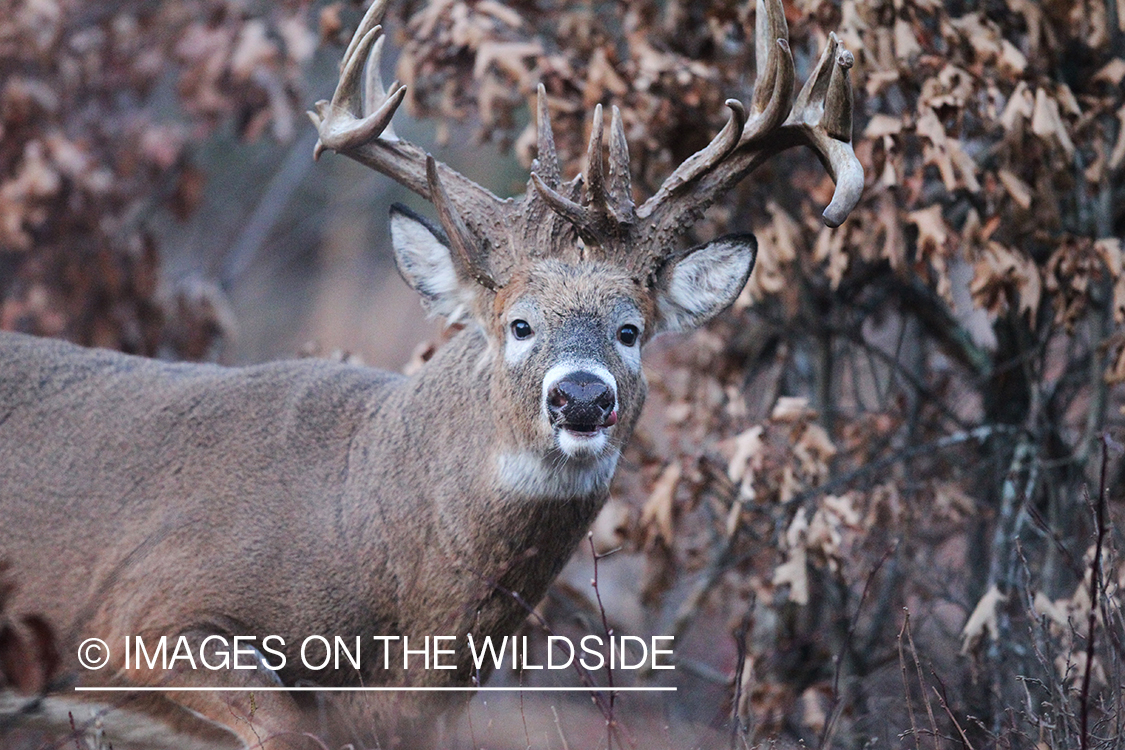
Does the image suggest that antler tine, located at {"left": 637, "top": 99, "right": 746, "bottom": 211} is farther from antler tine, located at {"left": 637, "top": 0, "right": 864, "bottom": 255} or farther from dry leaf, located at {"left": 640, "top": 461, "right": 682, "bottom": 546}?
dry leaf, located at {"left": 640, "top": 461, "right": 682, "bottom": 546}

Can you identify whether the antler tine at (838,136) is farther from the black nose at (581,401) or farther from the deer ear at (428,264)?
the deer ear at (428,264)

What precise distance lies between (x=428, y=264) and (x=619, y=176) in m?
0.77

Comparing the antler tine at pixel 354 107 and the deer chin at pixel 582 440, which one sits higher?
the antler tine at pixel 354 107

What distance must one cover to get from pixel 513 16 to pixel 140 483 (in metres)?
2.71

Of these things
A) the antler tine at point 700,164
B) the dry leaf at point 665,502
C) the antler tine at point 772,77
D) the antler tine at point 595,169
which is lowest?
the dry leaf at point 665,502

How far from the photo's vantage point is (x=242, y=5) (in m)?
9.18

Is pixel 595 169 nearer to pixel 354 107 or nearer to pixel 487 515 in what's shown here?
pixel 354 107

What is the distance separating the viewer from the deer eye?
14.7 ft

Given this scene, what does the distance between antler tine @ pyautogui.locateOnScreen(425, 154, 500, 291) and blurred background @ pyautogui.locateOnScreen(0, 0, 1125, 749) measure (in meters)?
1.32

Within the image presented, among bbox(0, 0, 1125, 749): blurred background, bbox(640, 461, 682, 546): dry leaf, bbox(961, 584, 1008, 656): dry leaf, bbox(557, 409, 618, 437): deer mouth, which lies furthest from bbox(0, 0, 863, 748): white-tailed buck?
bbox(961, 584, 1008, 656): dry leaf

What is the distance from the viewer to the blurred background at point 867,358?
532 cm

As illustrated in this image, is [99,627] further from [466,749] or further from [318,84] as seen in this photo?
[318,84]

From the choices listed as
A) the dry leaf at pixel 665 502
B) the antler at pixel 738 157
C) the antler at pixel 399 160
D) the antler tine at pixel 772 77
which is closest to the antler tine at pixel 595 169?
the antler at pixel 738 157

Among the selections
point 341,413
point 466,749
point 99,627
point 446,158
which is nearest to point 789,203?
point 341,413
